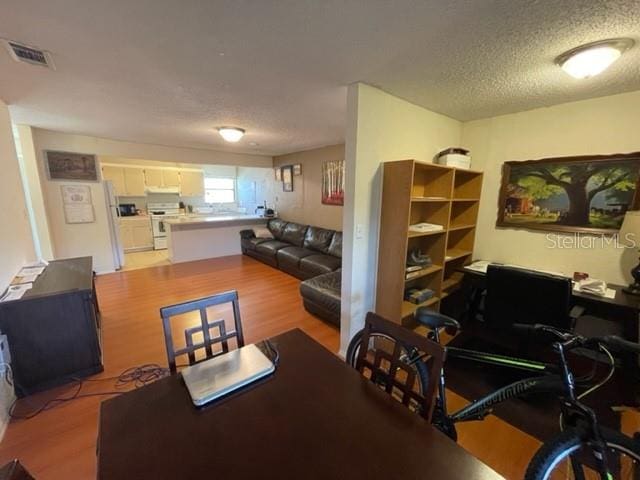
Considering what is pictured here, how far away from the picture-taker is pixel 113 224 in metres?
4.72

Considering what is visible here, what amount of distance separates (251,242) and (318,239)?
179 cm

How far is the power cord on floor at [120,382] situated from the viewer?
188 centimetres

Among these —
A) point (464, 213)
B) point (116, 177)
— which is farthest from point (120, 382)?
point (116, 177)

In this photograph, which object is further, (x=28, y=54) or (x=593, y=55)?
(x=28, y=54)

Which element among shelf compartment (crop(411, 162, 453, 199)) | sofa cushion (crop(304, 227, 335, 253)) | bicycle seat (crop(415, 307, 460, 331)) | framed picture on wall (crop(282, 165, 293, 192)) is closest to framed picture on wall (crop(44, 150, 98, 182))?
framed picture on wall (crop(282, 165, 293, 192))

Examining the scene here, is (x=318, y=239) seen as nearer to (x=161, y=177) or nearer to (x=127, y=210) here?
(x=161, y=177)

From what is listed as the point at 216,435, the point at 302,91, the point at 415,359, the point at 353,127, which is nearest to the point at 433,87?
the point at 353,127

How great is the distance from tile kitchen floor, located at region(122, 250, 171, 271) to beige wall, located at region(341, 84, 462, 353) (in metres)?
4.64

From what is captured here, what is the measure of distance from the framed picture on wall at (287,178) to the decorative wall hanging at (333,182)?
3.70ft

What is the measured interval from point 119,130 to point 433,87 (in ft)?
13.7

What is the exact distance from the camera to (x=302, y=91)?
2234 mm

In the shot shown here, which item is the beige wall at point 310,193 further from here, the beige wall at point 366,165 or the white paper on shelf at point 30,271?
the white paper on shelf at point 30,271

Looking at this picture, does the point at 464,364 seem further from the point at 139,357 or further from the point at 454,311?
the point at 139,357

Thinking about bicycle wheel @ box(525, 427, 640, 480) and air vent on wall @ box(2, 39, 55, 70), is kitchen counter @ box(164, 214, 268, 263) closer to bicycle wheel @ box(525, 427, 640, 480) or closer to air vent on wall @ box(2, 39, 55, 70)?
air vent on wall @ box(2, 39, 55, 70)
